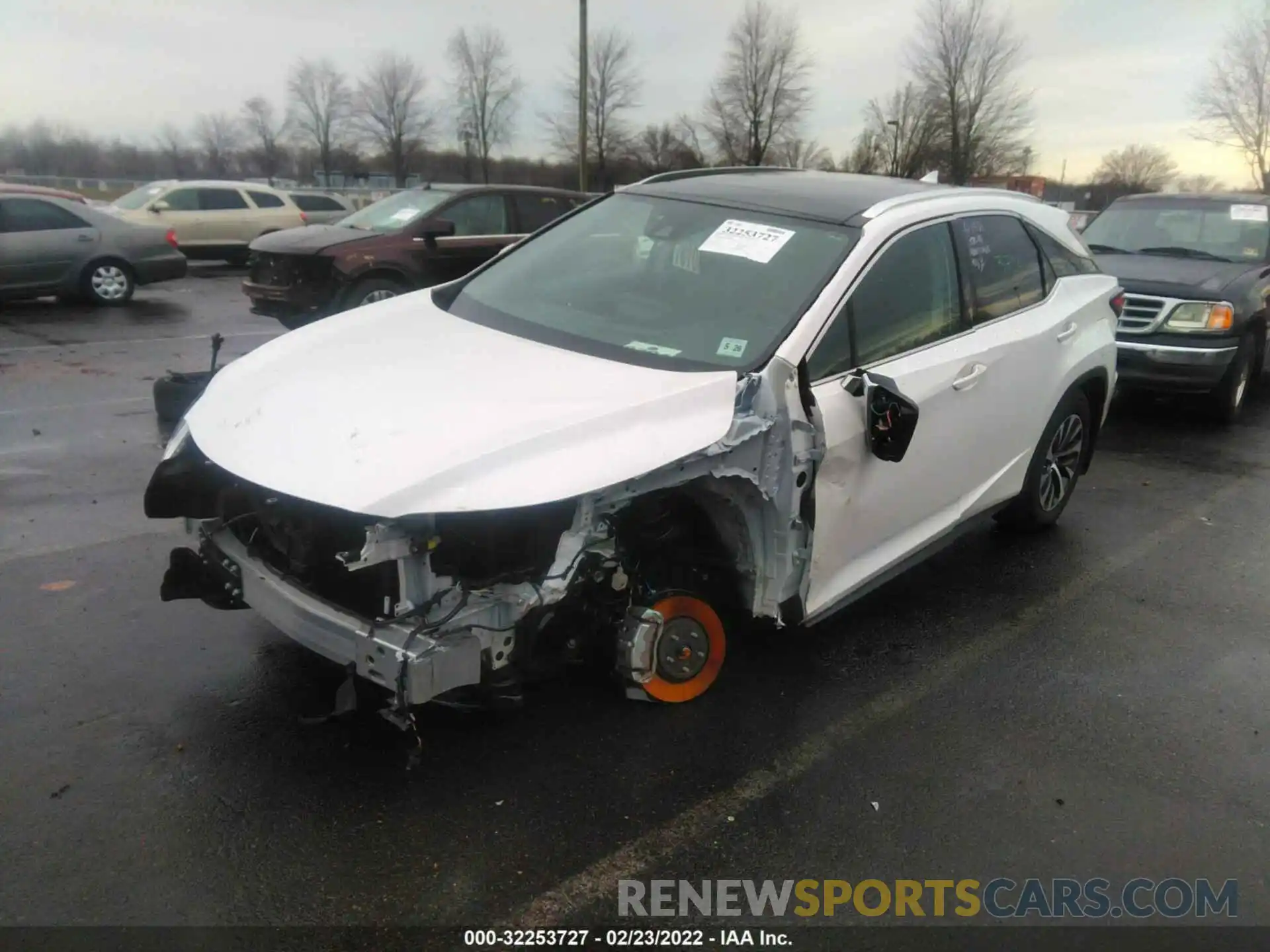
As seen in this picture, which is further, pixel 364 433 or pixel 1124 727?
pixel 1124 727

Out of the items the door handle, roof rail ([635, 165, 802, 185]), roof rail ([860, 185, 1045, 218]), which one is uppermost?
roof rail ([635, 165, 802, 185])

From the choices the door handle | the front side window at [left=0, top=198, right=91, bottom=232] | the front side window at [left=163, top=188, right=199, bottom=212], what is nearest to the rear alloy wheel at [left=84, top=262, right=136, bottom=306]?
the front side window at [left=0, top=198, right=91, bottom=232]

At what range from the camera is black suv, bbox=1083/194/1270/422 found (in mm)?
7953

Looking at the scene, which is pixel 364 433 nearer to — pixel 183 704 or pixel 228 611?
pixel 183 704

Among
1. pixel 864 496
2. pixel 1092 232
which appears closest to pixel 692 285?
pixel 864 496

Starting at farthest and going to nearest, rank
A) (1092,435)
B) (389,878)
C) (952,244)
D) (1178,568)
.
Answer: (1092,435)
(1178,568)
(952,244)
(389,878)

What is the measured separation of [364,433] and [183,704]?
132 cm

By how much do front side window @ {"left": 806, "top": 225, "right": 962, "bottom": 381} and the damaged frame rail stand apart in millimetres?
376

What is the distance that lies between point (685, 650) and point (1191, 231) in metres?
A: 8.37

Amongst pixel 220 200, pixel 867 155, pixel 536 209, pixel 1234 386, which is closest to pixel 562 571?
pixel 1234 386

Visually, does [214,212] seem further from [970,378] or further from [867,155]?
[867,155]

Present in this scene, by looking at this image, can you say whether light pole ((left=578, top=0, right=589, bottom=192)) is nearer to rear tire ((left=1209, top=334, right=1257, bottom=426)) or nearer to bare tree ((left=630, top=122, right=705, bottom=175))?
rear tire ((left=1209, top=334, right=1257, bottom=426))

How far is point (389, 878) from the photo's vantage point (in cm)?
265

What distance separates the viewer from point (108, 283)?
12.8 metres
